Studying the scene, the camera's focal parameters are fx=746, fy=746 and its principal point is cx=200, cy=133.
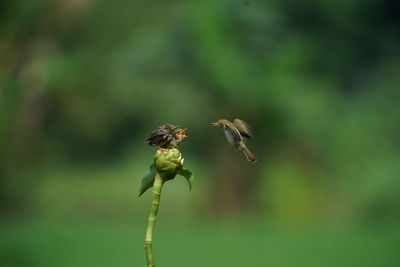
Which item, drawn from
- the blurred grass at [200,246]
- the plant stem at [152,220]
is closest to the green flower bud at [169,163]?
the plant stem at [152,220]

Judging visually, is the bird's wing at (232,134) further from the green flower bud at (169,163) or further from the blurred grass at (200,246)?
the blurred grass at (200,246)

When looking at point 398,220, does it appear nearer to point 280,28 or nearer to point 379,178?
point 379,178

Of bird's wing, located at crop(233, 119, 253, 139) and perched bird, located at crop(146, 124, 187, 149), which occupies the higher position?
bird's wing, located at crop(233, 119, 253, 139)

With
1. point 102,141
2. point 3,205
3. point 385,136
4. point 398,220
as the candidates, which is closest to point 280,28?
point 385,136

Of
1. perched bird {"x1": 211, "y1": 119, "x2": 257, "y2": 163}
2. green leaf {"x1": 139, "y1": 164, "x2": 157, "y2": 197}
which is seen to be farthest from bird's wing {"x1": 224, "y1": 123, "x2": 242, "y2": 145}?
green leaf {"x1": 139, "y1": 164, "x2": 157, "y2": 197}

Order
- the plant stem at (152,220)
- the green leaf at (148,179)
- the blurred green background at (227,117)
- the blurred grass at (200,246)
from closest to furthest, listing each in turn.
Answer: the plant stem at (152,220) → the green leaf at (148,179) → the blurred grass at (200,246) → the blurred green background at (227,117)

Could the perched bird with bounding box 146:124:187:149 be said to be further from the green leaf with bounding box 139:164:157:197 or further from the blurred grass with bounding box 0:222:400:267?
the blurred grass with bounding box 0:222:400:267
